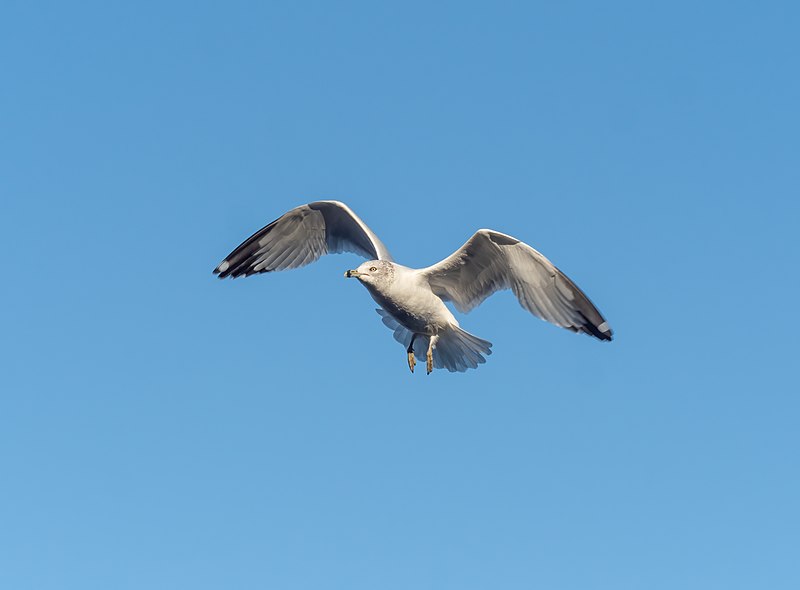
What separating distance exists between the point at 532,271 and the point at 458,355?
1821mm

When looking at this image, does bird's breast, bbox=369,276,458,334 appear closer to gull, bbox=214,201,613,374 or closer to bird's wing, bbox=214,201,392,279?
gull, bbox=214,201,613,374

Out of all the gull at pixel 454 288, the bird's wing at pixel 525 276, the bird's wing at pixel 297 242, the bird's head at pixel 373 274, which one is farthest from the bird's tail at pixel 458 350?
the bird's wing at pixel 297 242

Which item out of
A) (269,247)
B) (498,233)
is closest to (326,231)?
(269,247)

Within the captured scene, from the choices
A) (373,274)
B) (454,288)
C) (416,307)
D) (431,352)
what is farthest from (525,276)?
(373,274)

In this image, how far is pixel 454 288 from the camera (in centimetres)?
1633

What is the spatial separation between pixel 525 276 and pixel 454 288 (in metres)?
1.12

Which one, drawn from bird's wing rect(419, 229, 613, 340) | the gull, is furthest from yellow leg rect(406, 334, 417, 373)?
bird's wing rect(419, 229, 613, 340)

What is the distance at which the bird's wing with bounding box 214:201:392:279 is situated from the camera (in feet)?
57.1

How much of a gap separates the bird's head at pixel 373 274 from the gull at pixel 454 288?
1 centimetres

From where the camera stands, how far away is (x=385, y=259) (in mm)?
16172

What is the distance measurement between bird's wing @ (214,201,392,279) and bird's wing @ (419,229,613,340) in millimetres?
1799

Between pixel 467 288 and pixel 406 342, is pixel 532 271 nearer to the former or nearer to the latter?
pixel 467 288

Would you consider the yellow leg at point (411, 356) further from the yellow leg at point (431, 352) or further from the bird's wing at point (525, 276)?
the bird's wing at point (525, 276)

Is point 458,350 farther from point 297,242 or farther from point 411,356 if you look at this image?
point 297,242
